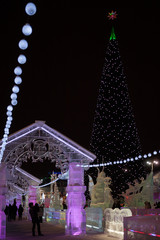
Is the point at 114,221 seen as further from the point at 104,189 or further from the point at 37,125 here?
the point at 37,125

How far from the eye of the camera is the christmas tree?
84.7 feet

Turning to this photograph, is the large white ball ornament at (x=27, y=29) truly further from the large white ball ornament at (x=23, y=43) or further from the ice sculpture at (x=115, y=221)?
the ice sculpture at (x=115, y=221)

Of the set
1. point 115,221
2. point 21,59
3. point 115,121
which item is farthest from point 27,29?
point 115,121

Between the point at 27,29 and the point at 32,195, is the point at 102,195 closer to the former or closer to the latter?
the point at 27,29

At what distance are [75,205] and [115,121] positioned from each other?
13014 mm

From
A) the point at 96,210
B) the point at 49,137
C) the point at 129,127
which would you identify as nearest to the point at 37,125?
the point at 49,137

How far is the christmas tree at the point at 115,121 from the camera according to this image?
84.7 ft

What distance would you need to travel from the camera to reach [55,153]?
15.7m

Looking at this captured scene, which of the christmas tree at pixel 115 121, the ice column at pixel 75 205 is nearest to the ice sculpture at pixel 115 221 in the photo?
the ice column at pixel 75 205

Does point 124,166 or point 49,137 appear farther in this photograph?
point 124,166

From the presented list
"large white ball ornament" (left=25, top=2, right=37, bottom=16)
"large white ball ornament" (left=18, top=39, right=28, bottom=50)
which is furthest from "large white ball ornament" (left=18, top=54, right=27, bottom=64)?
"large white ball ornament" (left=25, top=2, right=37, bottom=16)

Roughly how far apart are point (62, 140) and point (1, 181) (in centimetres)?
356

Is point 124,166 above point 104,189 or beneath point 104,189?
above

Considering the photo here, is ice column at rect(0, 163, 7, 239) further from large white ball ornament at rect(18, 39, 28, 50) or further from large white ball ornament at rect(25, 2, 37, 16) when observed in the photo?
large white ball ornament at rect(25, 2, 37, 16)
